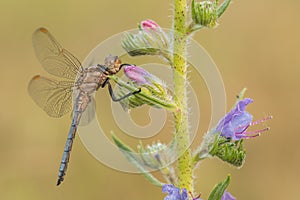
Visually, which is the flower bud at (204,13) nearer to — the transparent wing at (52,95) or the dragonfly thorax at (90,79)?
the dragonfly thorax at (90,79)

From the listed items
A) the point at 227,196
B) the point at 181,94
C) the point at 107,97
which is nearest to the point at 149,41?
the point at 181,94

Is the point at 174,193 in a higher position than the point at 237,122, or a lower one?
lower

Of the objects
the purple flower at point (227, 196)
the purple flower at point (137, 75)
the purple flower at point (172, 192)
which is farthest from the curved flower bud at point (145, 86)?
the purple flower at point (227, 196)

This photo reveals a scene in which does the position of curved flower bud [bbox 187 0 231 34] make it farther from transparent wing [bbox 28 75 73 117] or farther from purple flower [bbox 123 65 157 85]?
transparent wing [bbox 28 75 73 117]

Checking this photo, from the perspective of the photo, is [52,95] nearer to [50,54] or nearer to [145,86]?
[50,54]

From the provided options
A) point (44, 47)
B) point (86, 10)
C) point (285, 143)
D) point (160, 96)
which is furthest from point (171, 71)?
point (86, 10)

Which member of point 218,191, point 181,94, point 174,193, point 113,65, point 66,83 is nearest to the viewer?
point 174,193

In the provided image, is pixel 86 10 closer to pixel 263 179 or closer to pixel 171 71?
pixel 263 179
